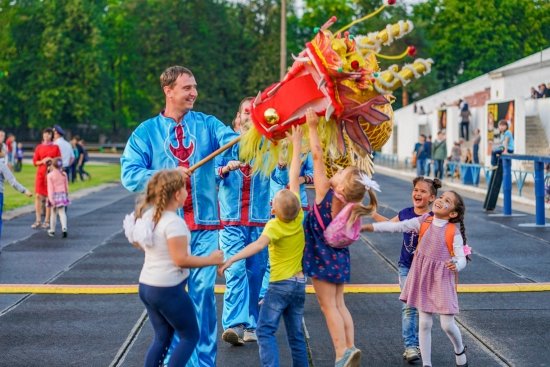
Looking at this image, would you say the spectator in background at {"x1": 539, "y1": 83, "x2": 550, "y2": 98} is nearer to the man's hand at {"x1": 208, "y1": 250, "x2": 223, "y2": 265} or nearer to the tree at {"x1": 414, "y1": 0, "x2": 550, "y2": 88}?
the man's hand at {"x1": 208, "y1": 250, "x2": 223, "y2": 265}

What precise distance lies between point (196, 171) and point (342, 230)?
3.50 ft

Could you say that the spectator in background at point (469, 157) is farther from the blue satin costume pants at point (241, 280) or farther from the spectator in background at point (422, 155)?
the blue satin costume pants at point (241, 280)

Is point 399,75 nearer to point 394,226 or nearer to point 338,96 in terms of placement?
point 338,96

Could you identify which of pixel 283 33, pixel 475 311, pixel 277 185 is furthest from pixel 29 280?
pixel 283 33

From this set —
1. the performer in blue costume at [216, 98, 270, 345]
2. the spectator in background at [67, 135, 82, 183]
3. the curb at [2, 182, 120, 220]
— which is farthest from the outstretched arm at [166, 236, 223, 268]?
the spectator in background at [67, 135, 82, 183]

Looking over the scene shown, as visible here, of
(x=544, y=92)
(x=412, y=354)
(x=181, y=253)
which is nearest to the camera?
(x=181, y=253)

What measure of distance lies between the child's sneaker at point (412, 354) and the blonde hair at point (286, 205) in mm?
1701

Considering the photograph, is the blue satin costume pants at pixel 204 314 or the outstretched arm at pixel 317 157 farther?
the blue satin costume pants at pixel 204 314

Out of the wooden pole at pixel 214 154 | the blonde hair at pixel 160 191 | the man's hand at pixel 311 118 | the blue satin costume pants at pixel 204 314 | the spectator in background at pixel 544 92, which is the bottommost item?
→ the blue satin costume pants at pixel 204 314

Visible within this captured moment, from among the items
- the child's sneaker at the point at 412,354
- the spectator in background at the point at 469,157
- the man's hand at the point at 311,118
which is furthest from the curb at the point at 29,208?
the man's hand at the point at 311,118

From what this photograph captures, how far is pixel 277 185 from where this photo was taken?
322 inches

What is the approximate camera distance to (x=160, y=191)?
5254 mm

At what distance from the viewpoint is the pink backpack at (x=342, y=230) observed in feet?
19.1

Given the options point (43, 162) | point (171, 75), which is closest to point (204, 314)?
point (171, 75)
